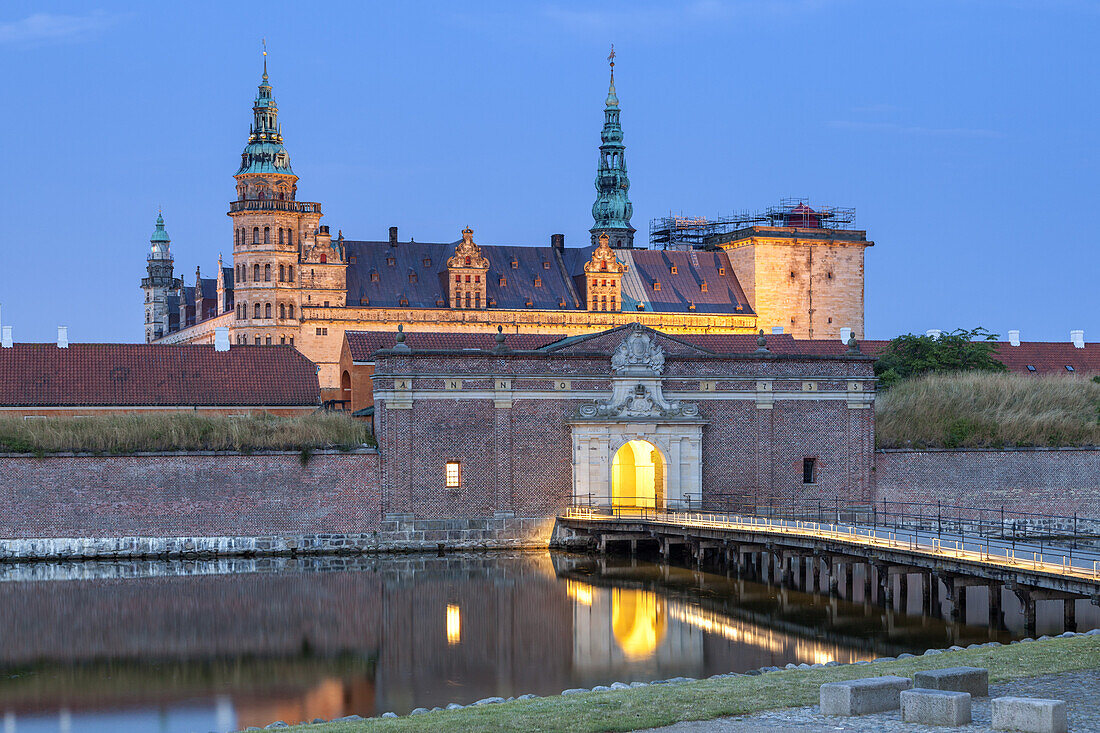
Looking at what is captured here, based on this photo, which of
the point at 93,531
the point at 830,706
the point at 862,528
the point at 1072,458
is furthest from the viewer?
the point at 1072,458

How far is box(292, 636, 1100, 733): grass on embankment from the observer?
18547 mm

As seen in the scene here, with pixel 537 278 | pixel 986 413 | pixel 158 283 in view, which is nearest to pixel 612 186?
pixel 537 278

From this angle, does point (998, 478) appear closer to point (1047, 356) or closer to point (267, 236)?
point (1047, 356)

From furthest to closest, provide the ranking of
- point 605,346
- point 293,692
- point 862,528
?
point 605,346 < point 862,528 < point 293,692

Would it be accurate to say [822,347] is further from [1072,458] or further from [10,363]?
[10,363]

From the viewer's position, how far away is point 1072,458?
54.7m

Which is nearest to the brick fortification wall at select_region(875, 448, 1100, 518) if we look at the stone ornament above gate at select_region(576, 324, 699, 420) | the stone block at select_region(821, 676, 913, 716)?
the stone ornament above gate at select_region(576, 324, 699, 420)

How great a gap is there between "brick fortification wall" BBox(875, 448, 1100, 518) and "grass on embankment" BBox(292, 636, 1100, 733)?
97.1 feet

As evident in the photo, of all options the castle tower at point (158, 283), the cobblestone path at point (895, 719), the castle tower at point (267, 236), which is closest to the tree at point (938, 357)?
the castle tower at point (267, 236)

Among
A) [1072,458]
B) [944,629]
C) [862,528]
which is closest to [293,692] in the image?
[944,629]

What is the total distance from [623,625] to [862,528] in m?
9.73

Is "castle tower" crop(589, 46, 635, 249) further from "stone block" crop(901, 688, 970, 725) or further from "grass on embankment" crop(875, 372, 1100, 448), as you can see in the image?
"stone block" crop(901, 688, 970, 725)

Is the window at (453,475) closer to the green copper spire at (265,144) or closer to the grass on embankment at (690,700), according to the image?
the grass on embankment at (690,700)

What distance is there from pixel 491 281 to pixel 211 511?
2153 inches
